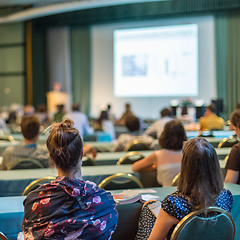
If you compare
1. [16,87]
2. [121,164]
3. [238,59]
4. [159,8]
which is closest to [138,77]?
[159,8]

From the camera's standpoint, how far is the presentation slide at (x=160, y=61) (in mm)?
13555

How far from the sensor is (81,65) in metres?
15.5

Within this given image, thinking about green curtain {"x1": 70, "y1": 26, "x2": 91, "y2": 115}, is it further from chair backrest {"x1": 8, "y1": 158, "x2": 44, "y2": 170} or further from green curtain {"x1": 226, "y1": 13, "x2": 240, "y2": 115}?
chair backrest {"x1": 8, "y1": 158, "x2": 44, "y2": 170}

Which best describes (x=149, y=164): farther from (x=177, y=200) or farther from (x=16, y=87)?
(x=16, y=87)

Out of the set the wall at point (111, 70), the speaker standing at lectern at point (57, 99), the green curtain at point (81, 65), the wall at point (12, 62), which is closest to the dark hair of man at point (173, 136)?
the wall at point (111, 70)

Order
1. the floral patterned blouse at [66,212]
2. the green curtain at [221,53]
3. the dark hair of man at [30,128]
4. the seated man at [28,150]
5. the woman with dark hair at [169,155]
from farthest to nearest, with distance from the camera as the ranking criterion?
the green curtain at [221,53]
the dark hair of man at [30,128]
the seated man at [28,150]
the woman with dark hair at [169,155]
the floral patterned blouse at [66,212]

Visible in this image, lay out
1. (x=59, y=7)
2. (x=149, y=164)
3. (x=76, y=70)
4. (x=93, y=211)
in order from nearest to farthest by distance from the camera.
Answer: (x=93, y=211) → (x=149, y=164) → (x=59, y=7) → (x=76, y=70)

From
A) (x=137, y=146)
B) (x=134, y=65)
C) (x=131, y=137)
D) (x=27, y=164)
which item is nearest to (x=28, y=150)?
(x=27, y=164)

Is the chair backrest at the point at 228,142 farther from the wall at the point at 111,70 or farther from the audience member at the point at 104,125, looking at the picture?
the wall at the point at 111,70

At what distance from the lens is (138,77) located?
13.9 meters

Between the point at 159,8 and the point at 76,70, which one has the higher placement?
the point at 159,8

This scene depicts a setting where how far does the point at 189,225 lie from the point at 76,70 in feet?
45.8

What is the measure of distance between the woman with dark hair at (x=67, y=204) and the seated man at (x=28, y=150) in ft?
7.49

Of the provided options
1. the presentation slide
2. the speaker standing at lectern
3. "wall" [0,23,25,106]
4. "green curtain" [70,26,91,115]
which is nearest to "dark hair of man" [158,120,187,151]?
the presentation slide
